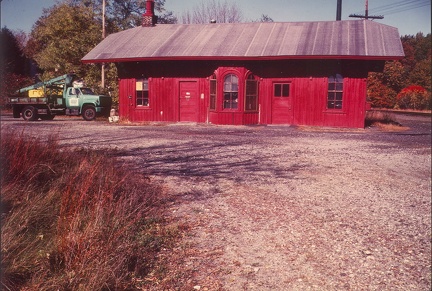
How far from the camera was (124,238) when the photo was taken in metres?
3.75

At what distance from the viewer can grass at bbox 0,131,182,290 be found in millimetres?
2969

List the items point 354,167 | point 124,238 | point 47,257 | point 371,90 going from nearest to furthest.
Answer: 1. point 371,90
2. point 47,257
3. point 124,238
4. point 354,167

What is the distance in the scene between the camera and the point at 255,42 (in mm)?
17828

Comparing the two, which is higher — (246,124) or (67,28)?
(67,28)

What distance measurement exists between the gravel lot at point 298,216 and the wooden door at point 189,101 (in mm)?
9028

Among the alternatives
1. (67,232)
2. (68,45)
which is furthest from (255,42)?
(67,232)

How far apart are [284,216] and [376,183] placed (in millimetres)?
2471

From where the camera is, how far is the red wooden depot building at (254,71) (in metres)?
16.4

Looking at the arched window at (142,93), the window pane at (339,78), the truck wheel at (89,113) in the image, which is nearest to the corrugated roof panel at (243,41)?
the window pane at (339,78)

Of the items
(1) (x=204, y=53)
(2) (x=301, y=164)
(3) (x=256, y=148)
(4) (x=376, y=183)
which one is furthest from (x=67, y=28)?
(4) (x=376, y=183)

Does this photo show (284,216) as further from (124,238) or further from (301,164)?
(301,164)

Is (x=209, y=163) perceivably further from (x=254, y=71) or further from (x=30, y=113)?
(x=30, y=113)

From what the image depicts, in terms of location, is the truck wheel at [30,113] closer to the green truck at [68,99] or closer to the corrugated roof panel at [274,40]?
the green truck at [68,99]

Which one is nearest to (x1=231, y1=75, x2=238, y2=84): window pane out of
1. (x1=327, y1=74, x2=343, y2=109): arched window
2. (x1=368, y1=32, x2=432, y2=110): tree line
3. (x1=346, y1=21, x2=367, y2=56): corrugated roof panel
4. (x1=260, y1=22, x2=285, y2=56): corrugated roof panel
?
(x1=260, y1=22, x2=285, y2=56): corrugated roof panel
